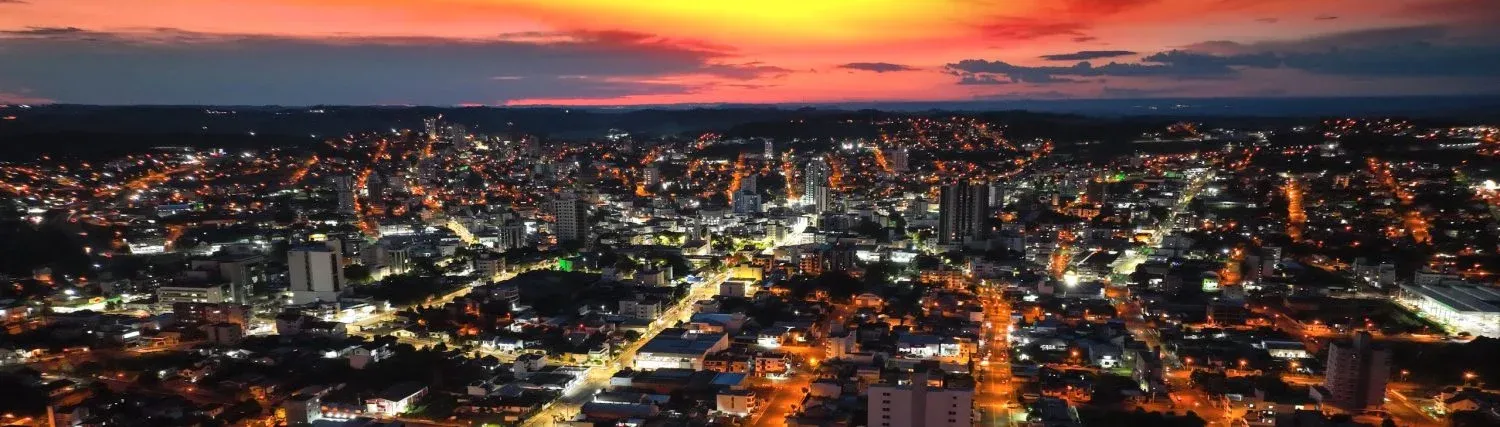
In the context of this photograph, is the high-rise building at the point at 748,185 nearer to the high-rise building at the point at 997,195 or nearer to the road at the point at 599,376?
the high-rise building at the point at 997,195

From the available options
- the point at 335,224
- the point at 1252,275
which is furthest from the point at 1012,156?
the point at 335,224

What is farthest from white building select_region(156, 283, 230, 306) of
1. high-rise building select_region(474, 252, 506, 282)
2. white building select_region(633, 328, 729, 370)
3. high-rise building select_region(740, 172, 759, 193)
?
high-rise building select_region(740, 172, 759, 193)

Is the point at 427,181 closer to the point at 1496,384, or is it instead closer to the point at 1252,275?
the point at 1252,275

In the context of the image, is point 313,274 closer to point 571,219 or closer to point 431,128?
point 571,219

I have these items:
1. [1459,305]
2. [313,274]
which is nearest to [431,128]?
[313,274]

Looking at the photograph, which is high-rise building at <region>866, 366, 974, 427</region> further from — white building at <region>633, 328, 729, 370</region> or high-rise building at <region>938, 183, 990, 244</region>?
high-rise building at <region>938, 183, 990, 244</region>

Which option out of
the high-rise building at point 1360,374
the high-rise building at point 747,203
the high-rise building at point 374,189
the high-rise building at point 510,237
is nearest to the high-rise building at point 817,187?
the high-rise building at point 747,203
